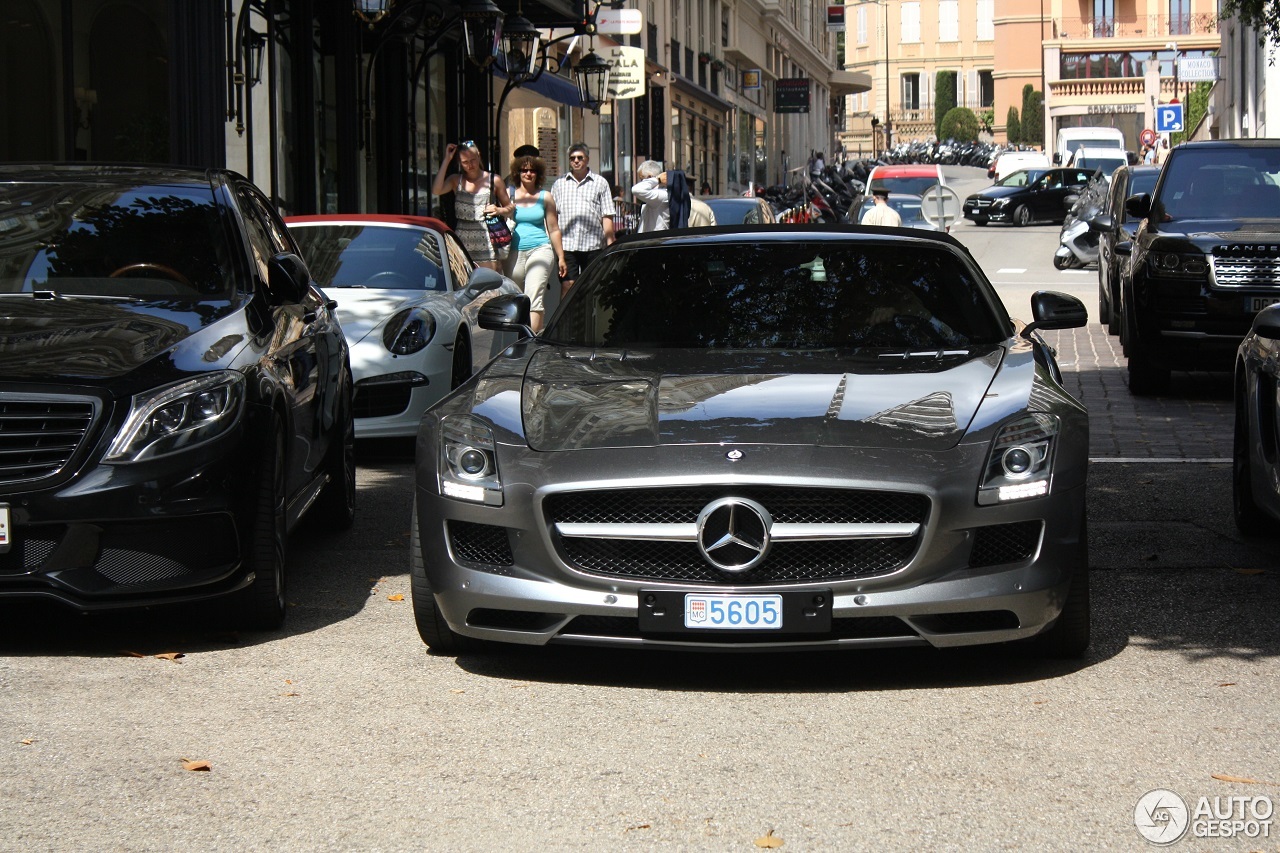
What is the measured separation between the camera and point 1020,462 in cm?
531

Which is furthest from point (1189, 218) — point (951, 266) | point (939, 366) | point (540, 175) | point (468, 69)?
point (468, 69)

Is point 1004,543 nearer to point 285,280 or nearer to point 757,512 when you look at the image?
point 757,512

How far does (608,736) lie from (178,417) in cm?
188

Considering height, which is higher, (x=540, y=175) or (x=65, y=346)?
(x=540, y=175)

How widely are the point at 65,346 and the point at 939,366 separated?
9.64 ft

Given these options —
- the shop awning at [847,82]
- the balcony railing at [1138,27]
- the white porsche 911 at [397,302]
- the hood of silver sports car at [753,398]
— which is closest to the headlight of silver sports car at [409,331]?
the white porsche 911 at [397,302]

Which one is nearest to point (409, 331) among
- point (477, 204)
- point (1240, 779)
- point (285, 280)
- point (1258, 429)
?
point (285, 280)

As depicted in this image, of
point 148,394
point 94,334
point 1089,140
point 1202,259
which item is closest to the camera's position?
point 148,394

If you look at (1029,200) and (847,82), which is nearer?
(1029,200)

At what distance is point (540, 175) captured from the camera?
50.3ft

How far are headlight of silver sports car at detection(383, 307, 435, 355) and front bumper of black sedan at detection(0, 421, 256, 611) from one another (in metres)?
4.70

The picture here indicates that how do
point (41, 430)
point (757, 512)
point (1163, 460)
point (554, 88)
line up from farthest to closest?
1. point (554, 88)
2. point (1163, 460)
3. point (41, 430)
4. point (757, 512)

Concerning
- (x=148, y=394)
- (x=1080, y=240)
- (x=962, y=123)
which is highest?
(x=962, y=123)

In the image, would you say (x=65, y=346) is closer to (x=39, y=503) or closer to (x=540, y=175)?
(x=39, y=503)
